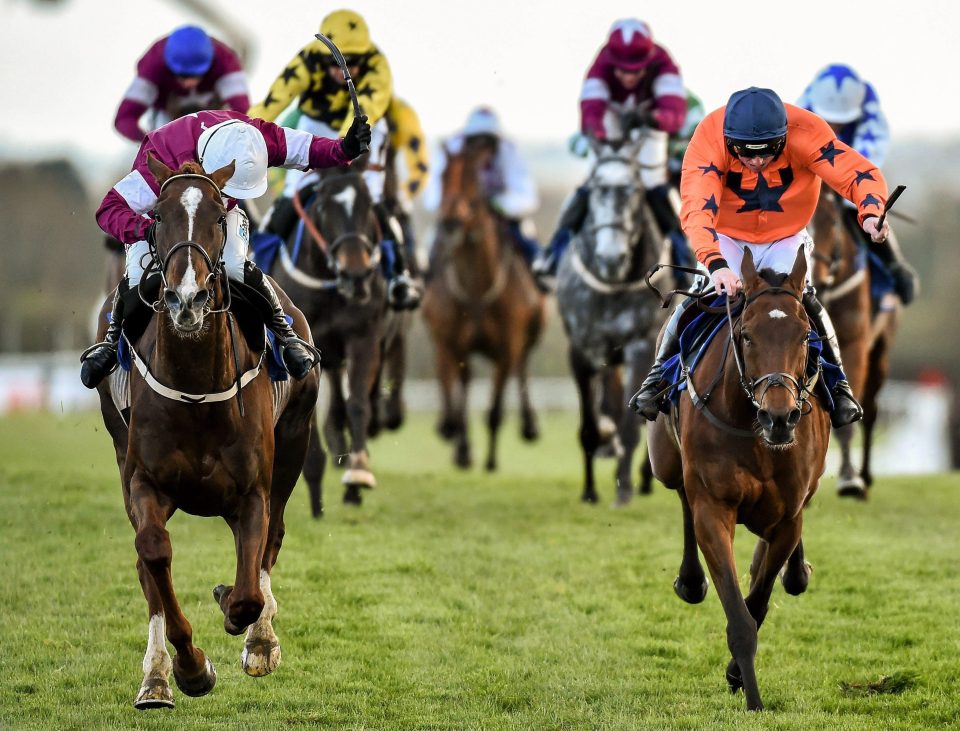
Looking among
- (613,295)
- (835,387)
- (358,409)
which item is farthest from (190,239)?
(613,295)

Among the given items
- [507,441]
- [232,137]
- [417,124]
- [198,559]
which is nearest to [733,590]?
[232,137]

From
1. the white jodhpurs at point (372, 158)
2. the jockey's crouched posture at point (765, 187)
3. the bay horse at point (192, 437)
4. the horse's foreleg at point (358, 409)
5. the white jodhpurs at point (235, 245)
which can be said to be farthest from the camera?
the white jodhpurs at point (372, 158)

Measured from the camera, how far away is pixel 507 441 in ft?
101

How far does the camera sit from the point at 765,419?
6016 millimetres

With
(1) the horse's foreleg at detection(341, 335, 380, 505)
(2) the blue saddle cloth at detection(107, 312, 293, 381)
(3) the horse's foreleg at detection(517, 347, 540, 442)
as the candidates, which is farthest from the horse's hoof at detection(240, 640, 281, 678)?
(3) the horse's foreleg at detection(517, 347, 540, 442)

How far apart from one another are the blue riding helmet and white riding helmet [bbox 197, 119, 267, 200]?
13.2 feet

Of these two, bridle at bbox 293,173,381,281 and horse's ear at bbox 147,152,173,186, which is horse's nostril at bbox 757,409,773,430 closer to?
horse's ear at bbox 147,152,173,186

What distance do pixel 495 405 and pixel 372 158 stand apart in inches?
183

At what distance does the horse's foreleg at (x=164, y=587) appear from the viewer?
6.08 metres

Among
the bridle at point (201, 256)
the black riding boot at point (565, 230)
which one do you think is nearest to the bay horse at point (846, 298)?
the black riding boot at point (565, 230)

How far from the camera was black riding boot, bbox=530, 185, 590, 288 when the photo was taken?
12.0 metres

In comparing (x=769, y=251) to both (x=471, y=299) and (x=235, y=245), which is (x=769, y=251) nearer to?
(x=235, y=245)

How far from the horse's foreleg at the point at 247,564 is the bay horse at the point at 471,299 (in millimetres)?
8519

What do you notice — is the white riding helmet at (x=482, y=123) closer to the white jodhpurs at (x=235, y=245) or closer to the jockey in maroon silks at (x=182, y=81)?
the jockey in maroon silks at (x=182, y=81)
